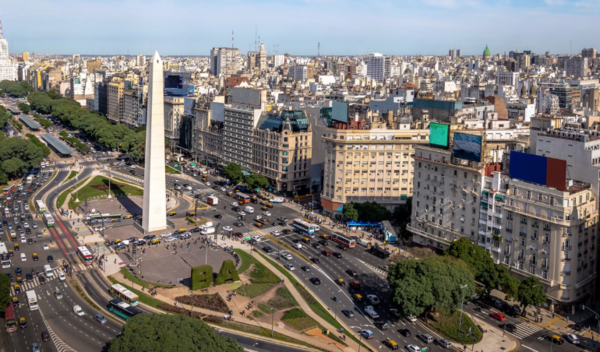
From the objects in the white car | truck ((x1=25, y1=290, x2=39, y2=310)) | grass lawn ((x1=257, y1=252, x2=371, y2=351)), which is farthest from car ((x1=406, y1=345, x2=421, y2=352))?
truck ((x1=25, y1=290, x2=39, y2=310))

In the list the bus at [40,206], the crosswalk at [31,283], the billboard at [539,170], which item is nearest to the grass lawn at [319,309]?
the billboard at [539,170]

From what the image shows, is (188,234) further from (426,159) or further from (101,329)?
(426,159)

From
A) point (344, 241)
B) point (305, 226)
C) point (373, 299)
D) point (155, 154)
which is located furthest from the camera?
point (305, 226)

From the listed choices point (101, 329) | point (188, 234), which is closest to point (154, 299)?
point (101, 329)

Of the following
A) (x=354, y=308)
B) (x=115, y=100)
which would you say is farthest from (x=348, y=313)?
(x=115, y=100)

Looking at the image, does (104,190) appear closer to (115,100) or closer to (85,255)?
(85,255)

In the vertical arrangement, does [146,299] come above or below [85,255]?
below
